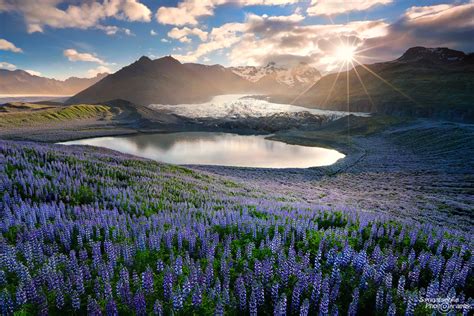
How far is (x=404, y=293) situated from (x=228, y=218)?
5.87 meters

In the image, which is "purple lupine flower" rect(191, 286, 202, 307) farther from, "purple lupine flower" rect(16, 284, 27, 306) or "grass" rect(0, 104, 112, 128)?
"grass" rect(0, 104, 112, 128)

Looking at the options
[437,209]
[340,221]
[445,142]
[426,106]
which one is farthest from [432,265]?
[426,106]

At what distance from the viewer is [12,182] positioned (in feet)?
37.5

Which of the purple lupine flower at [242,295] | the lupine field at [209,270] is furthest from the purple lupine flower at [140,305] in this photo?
the purple lupine flower at [242,295]

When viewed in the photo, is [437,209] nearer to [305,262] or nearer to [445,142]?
[305,262]

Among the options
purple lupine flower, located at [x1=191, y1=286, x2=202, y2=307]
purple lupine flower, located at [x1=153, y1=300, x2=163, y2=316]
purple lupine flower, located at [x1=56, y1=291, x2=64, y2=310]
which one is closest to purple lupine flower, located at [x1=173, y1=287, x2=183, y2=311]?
purple lupine flower, located at [x1=191, y1=286, x2=202, y2=307]

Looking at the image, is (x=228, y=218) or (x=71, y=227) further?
(x=228, y=218)

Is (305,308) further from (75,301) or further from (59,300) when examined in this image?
(59,300)

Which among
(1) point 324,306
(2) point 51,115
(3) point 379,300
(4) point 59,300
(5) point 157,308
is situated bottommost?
(3) point 379,300

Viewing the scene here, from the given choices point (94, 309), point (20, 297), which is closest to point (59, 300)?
point (20, 297)

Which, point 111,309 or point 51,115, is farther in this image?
point 51,115

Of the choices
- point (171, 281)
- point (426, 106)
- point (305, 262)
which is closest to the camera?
point (171, 281)

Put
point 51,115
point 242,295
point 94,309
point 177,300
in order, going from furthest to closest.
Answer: point 51,115, point 242,295, point 177,300, point 94,309

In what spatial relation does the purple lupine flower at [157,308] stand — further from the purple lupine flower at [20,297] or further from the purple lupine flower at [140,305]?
the purple lupine flower at [20,297]
